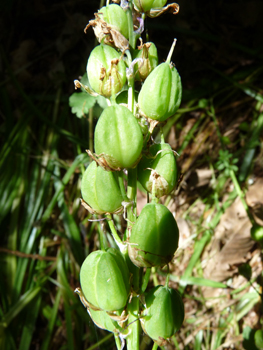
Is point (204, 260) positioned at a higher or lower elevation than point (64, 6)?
lower

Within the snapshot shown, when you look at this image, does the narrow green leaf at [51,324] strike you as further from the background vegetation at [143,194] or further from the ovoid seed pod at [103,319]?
the ovoid seed pod at [103,319]

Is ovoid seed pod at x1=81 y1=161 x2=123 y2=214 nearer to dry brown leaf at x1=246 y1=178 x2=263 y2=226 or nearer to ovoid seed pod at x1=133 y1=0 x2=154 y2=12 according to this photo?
ovoid seed pod at x1=133 y1=0 x2=154 y2=12

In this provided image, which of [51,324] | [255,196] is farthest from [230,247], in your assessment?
[51,324]

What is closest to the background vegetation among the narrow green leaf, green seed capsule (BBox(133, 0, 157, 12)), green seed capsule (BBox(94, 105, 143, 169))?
the narrow green leaf

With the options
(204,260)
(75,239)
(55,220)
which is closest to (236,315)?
(204,260)

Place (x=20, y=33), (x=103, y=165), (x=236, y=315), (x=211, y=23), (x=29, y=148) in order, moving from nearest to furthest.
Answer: (x=103, y=165)
(x=236, y=315)
(x=29, y=148)
(x=211, y=23)
(x=20, y=33)

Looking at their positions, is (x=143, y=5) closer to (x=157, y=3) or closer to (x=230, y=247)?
(x=157, y=3)

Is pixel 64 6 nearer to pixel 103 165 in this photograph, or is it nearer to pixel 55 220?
pixel 55 220
